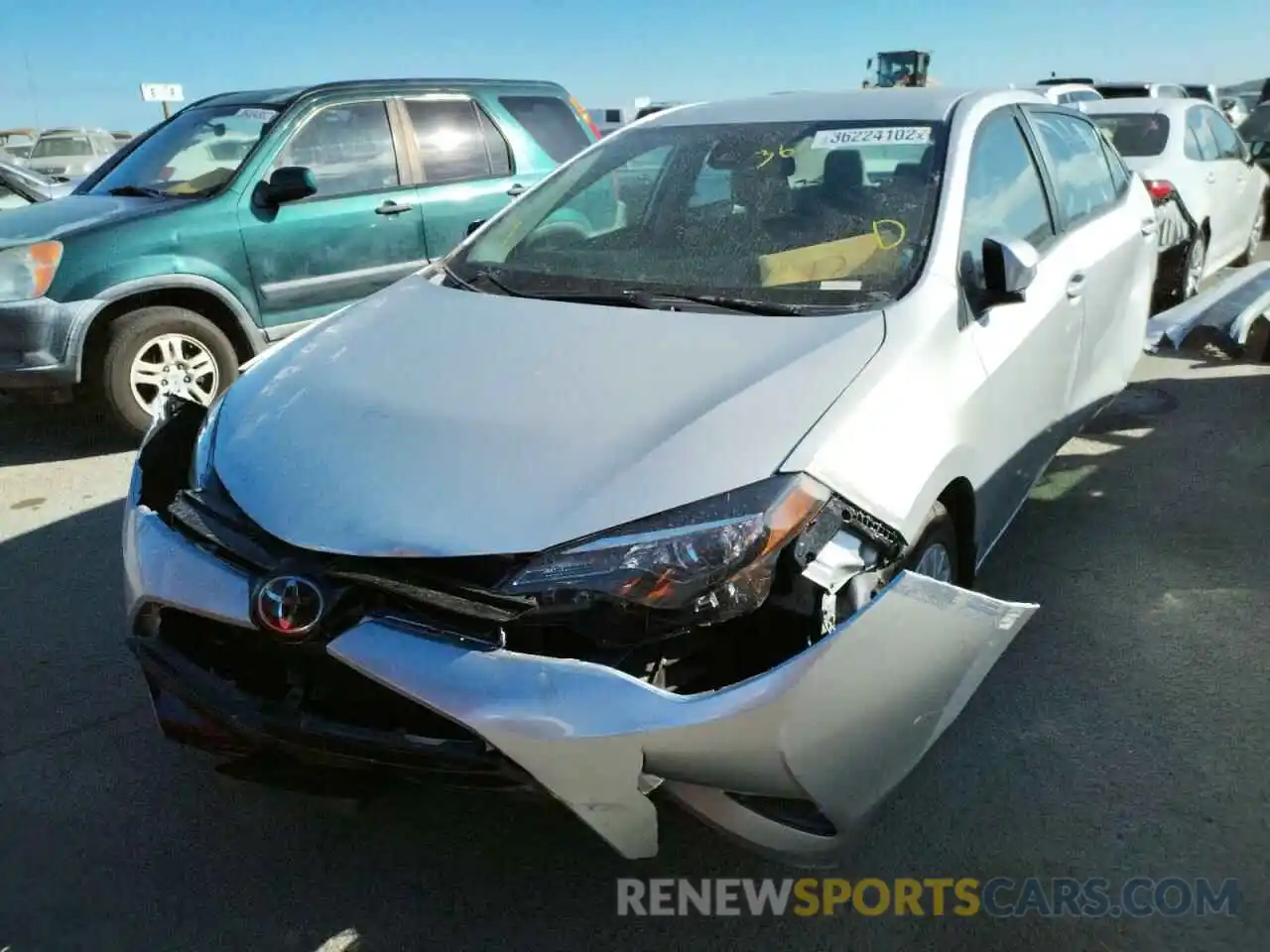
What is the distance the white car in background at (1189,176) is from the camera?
692 cm

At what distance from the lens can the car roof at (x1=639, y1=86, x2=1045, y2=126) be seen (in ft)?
10.6

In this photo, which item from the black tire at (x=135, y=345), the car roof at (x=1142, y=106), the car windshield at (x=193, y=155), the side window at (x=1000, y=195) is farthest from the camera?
the car roof at (x=1142, y=106)

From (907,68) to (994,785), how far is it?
2681cm

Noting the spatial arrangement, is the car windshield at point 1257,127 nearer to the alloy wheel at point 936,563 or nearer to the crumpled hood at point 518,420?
the alloy wheel at point 936,563

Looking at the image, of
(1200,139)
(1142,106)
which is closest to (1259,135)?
(1200,139)

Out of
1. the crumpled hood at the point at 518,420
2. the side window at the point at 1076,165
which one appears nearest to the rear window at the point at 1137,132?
the side window at the point at 1076,165

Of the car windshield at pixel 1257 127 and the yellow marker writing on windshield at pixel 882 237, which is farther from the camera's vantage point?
the car windshield at pixel 1257 127

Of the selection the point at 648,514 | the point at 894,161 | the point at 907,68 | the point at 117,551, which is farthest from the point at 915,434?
the point at 907,68

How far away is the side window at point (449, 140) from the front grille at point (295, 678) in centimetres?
428

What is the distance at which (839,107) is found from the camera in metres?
3.35

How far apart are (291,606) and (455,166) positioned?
15.4 ft

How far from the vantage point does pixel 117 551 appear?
401cm

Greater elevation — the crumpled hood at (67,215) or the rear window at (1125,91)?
the rear window at (1125,91)

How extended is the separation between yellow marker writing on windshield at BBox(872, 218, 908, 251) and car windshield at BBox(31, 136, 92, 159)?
21.3m
